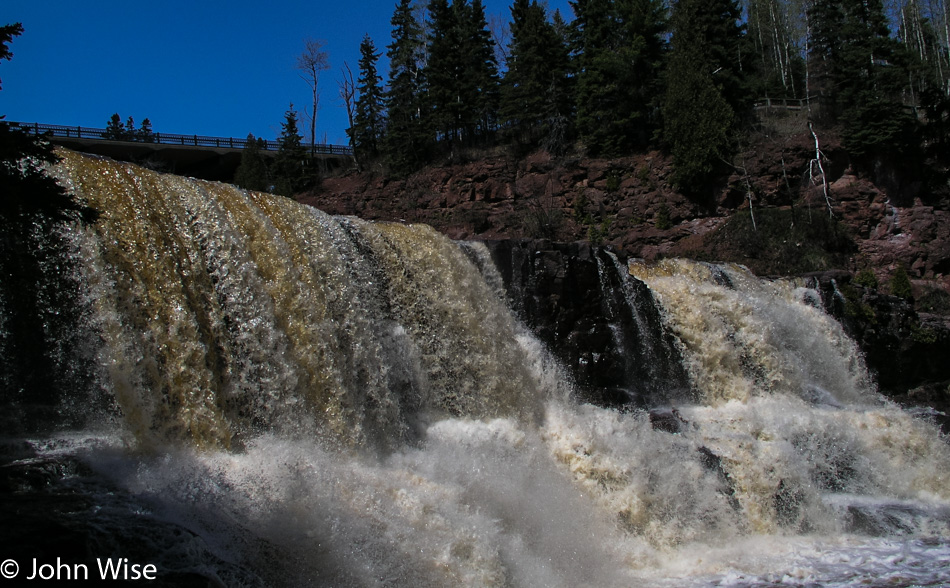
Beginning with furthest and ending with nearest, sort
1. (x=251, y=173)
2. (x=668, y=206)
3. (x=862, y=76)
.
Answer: (x=251, y=173), (x=862, y=76), (x=668, y=206)

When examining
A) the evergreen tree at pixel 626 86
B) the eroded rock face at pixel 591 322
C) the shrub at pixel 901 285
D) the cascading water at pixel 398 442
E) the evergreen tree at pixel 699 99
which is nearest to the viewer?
the cascading water at pixel 398 442

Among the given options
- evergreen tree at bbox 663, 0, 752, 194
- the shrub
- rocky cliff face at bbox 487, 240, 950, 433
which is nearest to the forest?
evergreen tree at bbox 663, 0, 752, 194

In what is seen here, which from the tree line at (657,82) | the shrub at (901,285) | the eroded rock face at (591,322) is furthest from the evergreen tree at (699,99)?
the eroded rock face at (591,322)

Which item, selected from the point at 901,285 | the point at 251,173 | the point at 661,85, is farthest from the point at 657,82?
the point at 251,173

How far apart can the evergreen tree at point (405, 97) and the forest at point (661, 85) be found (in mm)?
78

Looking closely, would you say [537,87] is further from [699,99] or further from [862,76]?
[862,76]

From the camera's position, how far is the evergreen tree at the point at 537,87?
92.7 ft

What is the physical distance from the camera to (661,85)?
1027 inches

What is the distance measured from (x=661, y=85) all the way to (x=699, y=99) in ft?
11.1

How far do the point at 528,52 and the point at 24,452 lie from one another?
26339 mm

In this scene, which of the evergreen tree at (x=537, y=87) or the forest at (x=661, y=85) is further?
the evergreen tree at (x=537, y=87)

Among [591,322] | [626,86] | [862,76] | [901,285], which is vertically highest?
[626,86]

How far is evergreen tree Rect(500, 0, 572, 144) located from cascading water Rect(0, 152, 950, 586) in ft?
58.1

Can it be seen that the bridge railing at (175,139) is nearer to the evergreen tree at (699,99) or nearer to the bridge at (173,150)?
the bridge at (173,150)
